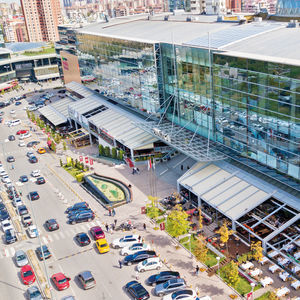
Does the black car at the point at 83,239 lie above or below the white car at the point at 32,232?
above

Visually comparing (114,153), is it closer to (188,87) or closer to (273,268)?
(188,87)

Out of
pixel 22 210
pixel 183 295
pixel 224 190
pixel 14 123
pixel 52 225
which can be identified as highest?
pixel 224 190

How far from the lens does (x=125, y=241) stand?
49938 millimetres

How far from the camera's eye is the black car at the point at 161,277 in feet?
140

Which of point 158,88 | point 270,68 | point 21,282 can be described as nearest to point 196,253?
point 21,282

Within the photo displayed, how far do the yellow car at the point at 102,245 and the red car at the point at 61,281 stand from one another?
6.19 metres

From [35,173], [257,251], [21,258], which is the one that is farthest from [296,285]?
[35,173]

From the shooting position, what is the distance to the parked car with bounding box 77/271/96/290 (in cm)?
4284

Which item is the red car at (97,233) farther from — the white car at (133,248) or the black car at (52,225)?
the black car at (52,225)

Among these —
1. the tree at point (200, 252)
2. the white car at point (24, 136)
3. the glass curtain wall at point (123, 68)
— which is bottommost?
the white car at point (24, 136)

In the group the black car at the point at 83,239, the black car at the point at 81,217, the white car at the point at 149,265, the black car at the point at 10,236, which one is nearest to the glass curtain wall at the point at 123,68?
the black car at the point at 81,217

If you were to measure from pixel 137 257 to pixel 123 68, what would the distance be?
49.4 meters

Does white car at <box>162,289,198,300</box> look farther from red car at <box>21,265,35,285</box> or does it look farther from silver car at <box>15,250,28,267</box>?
silver car at <box>15,250,28,267</box>

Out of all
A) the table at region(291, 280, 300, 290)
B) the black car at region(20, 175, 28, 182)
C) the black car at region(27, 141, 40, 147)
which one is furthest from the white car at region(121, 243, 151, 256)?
the black car at region(27, 141, 40, 147)
